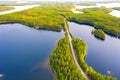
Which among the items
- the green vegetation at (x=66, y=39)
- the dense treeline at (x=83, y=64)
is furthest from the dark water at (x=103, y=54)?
the green vegetation at (x=66, y=39)

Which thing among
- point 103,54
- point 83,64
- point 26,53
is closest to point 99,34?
point 103,54

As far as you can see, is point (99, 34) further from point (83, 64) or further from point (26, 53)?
point (83, 64)

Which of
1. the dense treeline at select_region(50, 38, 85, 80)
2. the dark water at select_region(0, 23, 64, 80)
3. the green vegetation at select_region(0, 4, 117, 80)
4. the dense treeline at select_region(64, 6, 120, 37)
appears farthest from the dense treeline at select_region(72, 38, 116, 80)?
the dense treeline at select_region(64, 6, 120, 37)

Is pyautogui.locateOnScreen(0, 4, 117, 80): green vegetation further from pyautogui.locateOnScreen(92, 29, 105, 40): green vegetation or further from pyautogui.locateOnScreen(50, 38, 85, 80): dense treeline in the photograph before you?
pyautogui.locateOnScreen(92, 29, 105, 40): green vegetation

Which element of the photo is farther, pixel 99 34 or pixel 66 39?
pixel 99 34

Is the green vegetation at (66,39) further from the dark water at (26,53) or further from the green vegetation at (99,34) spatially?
the green vegetation at (99,34)
